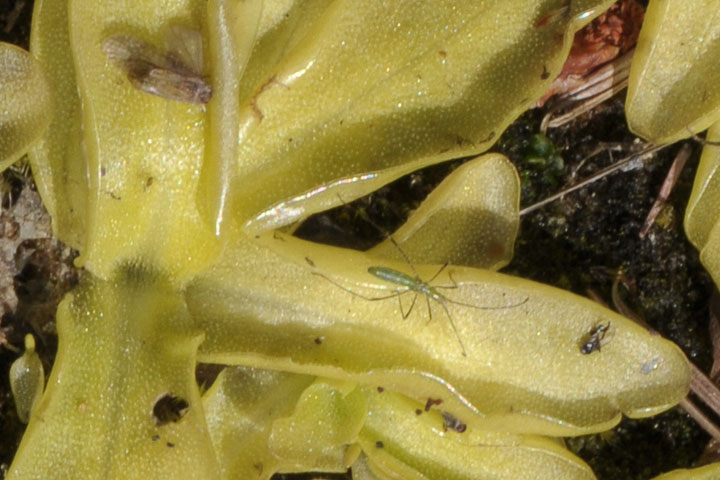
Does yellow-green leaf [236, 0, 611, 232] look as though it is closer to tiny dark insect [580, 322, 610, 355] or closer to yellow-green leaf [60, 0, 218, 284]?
yellow-green leaf [60, 0, 218, 284]

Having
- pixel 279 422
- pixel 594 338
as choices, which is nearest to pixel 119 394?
pixel 279 422

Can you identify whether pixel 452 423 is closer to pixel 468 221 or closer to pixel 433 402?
pixel 433 402

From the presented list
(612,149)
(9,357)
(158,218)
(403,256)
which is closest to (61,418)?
(9,357)

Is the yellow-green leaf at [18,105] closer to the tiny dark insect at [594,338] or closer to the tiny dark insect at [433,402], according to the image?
the tiny dark insect at [433,402]

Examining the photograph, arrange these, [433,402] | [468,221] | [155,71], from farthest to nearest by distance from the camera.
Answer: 1. [468,221]
2. [433,402]
3. [155,71]

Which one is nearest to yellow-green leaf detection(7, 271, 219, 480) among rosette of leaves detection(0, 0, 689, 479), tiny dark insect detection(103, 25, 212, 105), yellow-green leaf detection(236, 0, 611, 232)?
rosette of leaves detection(0, 0, 689, 479)

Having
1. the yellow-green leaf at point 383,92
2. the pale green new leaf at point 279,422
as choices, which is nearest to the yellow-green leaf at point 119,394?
the pale green new leaf at point 279,422
